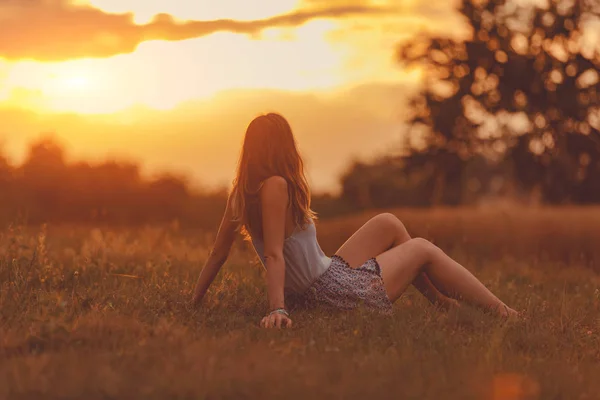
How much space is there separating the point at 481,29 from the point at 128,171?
1163 centimetres

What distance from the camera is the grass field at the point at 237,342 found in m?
3.77

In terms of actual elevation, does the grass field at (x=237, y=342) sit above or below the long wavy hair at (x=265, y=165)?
below

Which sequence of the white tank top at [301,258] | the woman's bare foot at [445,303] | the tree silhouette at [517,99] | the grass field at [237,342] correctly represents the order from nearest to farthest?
the grass field at [237,342], the white tank top at [301,258], the woman's bare foot at [445,303], the tree silhouette at [517,99]

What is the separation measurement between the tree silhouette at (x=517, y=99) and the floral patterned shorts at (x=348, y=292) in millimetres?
18106

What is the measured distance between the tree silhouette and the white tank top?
18234mm

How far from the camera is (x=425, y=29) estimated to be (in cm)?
2397

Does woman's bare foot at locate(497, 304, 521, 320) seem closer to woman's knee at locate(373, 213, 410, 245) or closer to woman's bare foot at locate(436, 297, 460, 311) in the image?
woman's bare foot at locate(436, 297, 460, 311)

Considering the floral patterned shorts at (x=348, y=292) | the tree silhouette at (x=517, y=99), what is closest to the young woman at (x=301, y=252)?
the floral patterned shorts at (x=348, y=292)

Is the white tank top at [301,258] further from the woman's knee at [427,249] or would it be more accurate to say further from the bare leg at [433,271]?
the woman's knee at [427,249]

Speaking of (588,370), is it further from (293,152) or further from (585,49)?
(585,49)

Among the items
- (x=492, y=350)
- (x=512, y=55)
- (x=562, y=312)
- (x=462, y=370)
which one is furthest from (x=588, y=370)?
(x=512, y=55)

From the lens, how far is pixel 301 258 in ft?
18.8

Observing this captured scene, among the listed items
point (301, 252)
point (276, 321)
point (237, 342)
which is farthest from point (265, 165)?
point (237, 342)

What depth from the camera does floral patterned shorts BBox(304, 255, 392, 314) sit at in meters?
5.83
